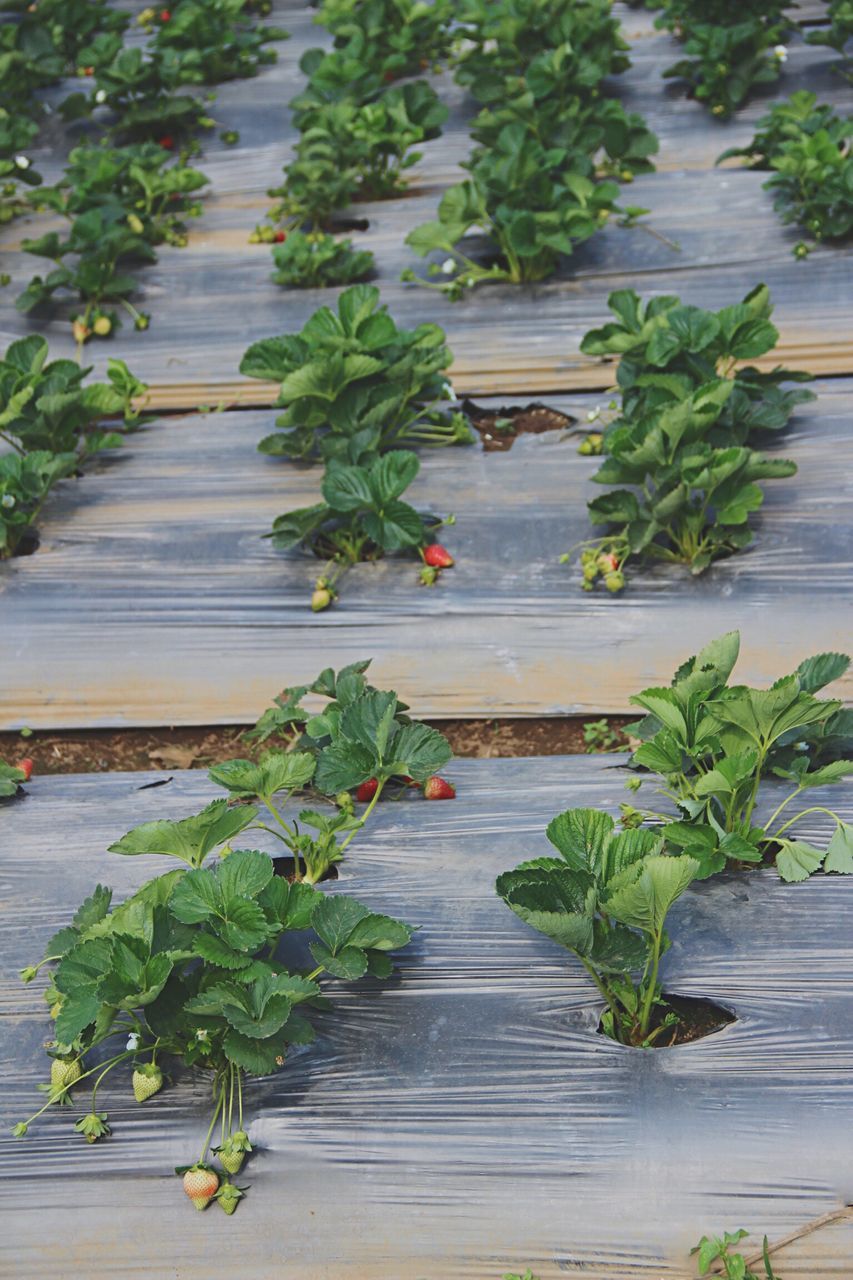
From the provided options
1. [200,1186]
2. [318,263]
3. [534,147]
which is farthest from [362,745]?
[534,147]

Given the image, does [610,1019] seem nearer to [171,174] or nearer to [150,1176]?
[150,1176]

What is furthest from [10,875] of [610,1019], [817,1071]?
[817,1071]

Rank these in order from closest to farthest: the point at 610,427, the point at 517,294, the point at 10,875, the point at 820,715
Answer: the point at 820,715, the point at 10,875, the point at 610,427, the point at 517,294

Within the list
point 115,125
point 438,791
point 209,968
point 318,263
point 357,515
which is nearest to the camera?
point 209,968

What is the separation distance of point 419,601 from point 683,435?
0.56 metres

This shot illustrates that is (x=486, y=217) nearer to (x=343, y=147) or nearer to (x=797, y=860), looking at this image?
(x=343, y=147)

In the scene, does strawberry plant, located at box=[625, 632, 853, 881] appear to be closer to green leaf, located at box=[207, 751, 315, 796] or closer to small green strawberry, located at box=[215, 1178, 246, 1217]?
green leaf, located at box=[207, 751, 315, 796]

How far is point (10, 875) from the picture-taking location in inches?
79.7

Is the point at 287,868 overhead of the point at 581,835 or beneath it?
beneath

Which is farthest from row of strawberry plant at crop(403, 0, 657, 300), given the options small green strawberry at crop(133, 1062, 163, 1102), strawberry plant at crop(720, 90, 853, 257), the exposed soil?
small green strawberry at crop(133, 1062, 163, 1102)

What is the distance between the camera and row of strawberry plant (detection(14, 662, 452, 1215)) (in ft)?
5.26

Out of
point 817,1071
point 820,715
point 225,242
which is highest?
point 225,242

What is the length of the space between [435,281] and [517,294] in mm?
216

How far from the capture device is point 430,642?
240 cm
